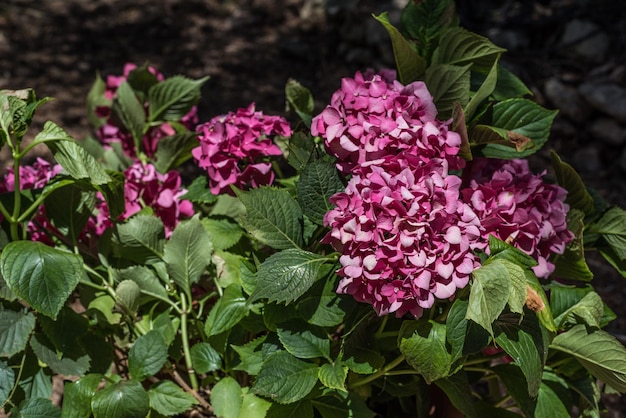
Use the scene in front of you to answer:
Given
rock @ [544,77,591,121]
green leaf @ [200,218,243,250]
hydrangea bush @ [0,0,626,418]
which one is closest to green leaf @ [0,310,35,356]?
hydrangea bush @ [0,0,626,418]

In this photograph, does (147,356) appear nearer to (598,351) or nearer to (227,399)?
(227,399)

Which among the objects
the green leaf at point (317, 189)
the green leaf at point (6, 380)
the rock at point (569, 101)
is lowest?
the rock at point (569, 101)

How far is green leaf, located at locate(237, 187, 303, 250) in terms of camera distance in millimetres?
1122

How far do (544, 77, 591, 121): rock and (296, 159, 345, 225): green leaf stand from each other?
2339mm

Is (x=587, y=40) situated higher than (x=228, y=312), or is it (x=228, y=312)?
(x=228, y=312)

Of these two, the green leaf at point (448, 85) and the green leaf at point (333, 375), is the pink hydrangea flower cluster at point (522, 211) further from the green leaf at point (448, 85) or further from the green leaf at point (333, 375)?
the green leaf at point (333, 375)

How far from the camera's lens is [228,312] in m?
1.20

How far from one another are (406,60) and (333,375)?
52 cm

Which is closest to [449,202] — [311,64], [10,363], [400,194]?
[400,194]

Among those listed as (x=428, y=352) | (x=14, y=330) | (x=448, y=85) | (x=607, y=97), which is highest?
(x=448, y=85)

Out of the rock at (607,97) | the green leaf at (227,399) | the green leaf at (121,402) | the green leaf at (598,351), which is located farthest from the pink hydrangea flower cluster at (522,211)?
the rock at (607,97)

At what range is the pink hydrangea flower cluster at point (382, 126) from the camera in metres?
1.03

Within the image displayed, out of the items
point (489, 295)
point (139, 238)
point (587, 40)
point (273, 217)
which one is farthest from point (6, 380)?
point (587, 40)

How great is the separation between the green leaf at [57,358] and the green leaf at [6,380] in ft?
0.17
